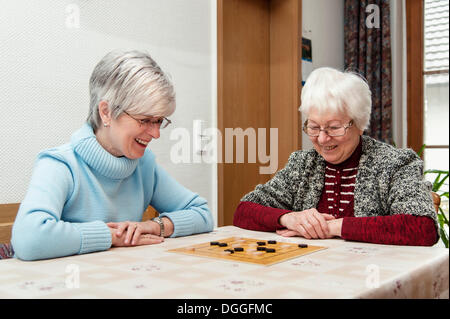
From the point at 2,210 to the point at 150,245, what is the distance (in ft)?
2.63

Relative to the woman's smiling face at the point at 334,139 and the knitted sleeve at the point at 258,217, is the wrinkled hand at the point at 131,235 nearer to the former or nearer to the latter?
the knitted sleeve at the point at 258,217

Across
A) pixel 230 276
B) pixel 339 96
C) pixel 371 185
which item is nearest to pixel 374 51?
pixel 339 96

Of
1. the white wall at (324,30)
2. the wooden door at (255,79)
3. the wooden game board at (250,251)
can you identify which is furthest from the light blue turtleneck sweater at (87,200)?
the white wall at (324,30)

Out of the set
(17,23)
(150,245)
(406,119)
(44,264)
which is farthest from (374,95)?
(44,264)

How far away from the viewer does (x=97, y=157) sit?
1.41 metres

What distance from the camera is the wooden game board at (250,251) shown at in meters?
1.11

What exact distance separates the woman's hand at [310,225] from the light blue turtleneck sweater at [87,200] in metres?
0.31

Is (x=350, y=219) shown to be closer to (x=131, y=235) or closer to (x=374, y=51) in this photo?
(x=131, y=235)

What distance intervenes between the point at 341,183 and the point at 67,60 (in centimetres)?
145

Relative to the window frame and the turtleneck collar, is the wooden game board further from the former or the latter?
the window frame

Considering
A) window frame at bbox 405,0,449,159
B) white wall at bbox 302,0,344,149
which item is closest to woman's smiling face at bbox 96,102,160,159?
white wall at bbox 302,0,344,149

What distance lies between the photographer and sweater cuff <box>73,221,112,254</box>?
123 cm

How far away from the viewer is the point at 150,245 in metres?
1.36

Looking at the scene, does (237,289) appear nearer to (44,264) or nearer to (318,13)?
(44,264)
